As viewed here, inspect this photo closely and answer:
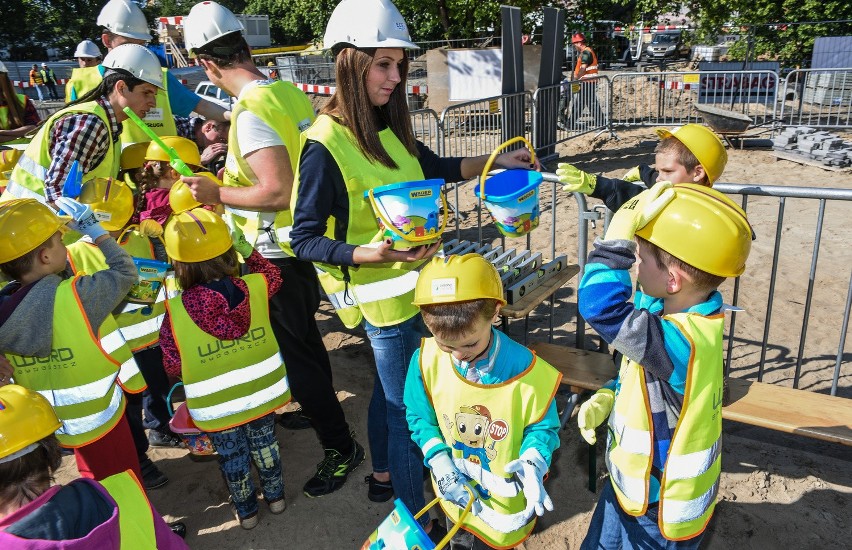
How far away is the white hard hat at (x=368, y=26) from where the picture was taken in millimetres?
2316

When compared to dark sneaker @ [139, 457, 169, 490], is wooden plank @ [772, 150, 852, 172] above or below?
above

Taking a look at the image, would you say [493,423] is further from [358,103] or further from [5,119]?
[5,119]

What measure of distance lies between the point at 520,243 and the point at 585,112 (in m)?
6.31

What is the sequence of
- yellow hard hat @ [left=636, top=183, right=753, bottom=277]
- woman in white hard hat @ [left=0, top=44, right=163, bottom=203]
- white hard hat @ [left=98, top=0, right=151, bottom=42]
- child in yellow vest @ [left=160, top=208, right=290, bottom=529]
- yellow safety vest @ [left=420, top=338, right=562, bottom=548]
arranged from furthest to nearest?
white hard hat @ [left=98, top=0, right=151, bottom=42] → woman in white hard hat @ [left=0, top=44, right=163, bottom=203] → child in yellow vest @ [left=160, top=208, right=290, bottom=529] → yellow safety vest @ [left=420, top=338, right=562, bottom=548] → yellow hard hat @ [left=636, top=183, right=753, bottom=277]

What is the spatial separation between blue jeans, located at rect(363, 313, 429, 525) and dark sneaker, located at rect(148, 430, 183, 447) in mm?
1878

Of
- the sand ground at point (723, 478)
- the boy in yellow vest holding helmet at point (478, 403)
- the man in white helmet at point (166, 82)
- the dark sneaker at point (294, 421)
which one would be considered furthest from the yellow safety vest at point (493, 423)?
the man in white helmet at point (166, 82)

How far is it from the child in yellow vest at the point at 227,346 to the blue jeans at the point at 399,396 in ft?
2.02

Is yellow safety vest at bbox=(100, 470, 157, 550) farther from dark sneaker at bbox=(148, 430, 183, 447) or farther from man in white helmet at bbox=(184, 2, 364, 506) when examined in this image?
dark sneaker at bbox=(148, 430, 183, 447)

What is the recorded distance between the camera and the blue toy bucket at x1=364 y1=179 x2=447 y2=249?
89.7 inches

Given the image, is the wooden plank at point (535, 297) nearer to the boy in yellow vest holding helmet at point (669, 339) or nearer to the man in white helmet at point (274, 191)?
the man in white helmet at point (274, 191)

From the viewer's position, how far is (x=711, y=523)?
3064 millimetres

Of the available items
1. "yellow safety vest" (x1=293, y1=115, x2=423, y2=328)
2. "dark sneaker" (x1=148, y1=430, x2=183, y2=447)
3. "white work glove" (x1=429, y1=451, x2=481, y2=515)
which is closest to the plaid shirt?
"yellow safety vest" (x1=293, y1=115, x2=423, y2=328)

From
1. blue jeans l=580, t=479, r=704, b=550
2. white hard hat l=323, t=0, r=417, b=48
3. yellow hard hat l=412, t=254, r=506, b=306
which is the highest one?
white hard hat l=323, t=0, r=417, b=48

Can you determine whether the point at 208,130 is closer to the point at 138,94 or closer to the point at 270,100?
the point at 138,94
